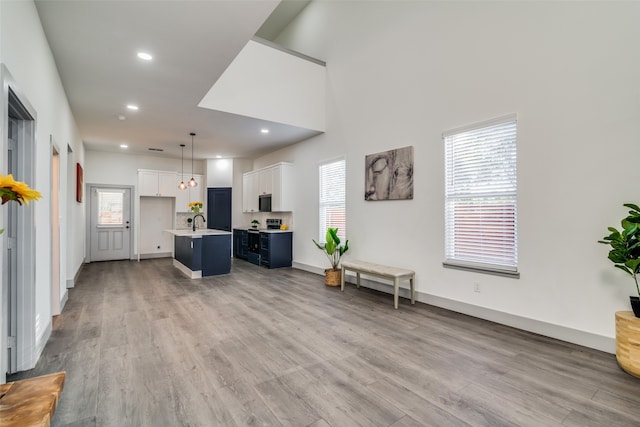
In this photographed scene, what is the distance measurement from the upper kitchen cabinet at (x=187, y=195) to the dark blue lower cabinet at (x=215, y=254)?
133 inches

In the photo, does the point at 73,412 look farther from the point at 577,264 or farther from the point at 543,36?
the point at 543,36

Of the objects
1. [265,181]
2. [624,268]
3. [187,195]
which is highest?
[265,181]

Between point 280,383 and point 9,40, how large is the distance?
291 cm

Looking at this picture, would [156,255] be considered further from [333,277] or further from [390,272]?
[390,272]

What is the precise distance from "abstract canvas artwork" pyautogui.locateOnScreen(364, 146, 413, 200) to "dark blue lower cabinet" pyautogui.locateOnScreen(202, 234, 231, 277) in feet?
9.84

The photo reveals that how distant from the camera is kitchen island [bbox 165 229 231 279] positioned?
5.92 metres

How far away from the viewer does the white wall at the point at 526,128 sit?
2807 mm

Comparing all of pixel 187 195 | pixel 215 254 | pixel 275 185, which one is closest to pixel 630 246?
pixel 215 254

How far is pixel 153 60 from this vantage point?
353 cm

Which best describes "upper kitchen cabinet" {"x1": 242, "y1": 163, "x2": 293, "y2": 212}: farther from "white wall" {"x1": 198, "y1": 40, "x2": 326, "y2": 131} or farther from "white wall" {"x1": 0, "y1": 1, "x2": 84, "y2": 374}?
"white wall" {"x1": 0, "y1": 1, "x2": 84, "y2": 374}

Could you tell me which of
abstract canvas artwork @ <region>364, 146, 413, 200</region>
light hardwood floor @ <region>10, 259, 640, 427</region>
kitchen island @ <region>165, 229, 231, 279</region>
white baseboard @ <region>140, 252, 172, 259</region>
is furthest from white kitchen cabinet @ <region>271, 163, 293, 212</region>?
white baseboard @ <region>140, 252, 172, 259</region>

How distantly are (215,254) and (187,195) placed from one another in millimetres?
3563

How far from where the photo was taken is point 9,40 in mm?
1967

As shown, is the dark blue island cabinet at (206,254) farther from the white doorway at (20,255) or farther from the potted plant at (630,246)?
the potted plant at (630,246)
